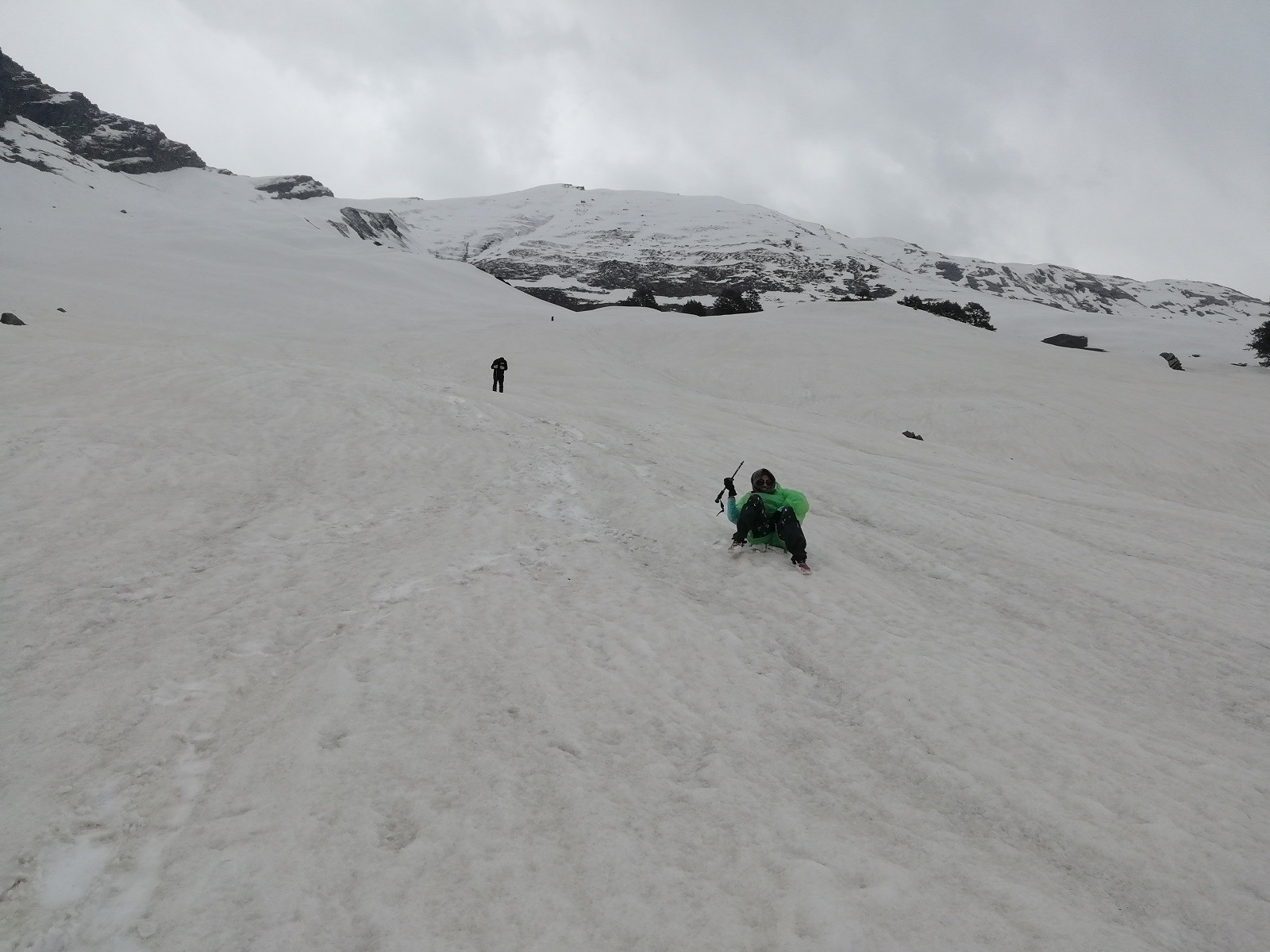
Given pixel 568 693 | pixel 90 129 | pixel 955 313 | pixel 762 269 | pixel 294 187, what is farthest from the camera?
pixel 762 269

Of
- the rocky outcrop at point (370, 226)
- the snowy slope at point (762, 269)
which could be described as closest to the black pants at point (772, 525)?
the snowy slope at point (762, 269)

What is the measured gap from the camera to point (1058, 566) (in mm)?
8461

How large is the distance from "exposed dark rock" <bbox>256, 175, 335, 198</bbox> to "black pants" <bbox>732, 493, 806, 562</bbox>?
436 ft

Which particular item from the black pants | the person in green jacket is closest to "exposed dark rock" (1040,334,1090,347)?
the person in green jacket

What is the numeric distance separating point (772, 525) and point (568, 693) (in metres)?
3.96

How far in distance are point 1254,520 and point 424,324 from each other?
3520cm

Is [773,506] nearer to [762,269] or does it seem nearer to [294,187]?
[762,269]

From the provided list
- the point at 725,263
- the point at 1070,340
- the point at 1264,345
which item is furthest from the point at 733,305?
the point at 725,263

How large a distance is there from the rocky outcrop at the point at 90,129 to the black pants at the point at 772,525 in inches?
4859

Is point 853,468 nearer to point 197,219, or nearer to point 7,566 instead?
point 7,566

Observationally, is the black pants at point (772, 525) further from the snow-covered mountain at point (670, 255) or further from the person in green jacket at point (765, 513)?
the snow-covered mountain at point (670, 255)

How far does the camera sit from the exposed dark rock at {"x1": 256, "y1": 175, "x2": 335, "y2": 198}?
11762cm

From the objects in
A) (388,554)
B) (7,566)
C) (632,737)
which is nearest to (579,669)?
(632,737)

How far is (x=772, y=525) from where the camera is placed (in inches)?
311
